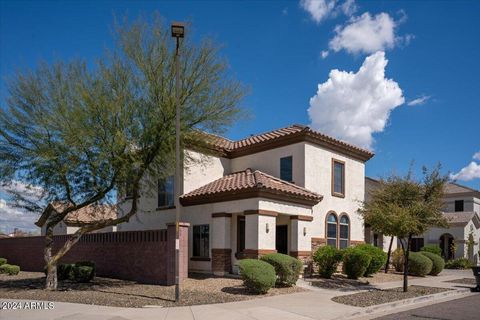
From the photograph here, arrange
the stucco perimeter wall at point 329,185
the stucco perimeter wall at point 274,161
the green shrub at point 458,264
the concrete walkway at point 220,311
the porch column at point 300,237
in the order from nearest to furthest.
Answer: the concrete walkway at point 220,311 → the porch column at point 300,237 → the stucco perimeter wall at point 274,161 → the stucco perimeter wall at point 329,185 → the green shrub at point 458,264

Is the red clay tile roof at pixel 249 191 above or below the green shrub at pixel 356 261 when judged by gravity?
above

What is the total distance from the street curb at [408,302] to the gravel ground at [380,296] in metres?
0.25

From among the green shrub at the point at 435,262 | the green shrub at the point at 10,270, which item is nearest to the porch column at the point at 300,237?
the green shrub at the point at 435,262

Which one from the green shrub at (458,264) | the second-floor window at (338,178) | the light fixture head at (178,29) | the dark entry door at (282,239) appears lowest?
the green shrub at (458,264)

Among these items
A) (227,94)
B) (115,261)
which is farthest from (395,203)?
(115,261)

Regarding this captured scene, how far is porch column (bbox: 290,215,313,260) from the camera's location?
20.0 meters

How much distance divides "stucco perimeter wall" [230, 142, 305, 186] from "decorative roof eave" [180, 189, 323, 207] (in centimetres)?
131

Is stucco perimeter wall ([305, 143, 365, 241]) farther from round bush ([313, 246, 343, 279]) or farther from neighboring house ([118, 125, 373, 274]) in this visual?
round bush ([313, 246, 343, 279])

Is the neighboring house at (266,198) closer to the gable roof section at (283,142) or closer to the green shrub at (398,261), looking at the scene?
the gable roof section at (283,142)

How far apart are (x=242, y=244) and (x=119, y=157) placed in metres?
7.90

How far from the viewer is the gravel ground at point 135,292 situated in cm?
1361

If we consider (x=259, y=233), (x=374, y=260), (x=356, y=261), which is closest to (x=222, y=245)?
(x=259, y=233)

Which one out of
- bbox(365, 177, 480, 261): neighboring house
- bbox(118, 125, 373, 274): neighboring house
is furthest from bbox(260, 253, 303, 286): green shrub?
bbox(365, 177, 480, 261): neighboring house

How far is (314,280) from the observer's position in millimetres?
19094
